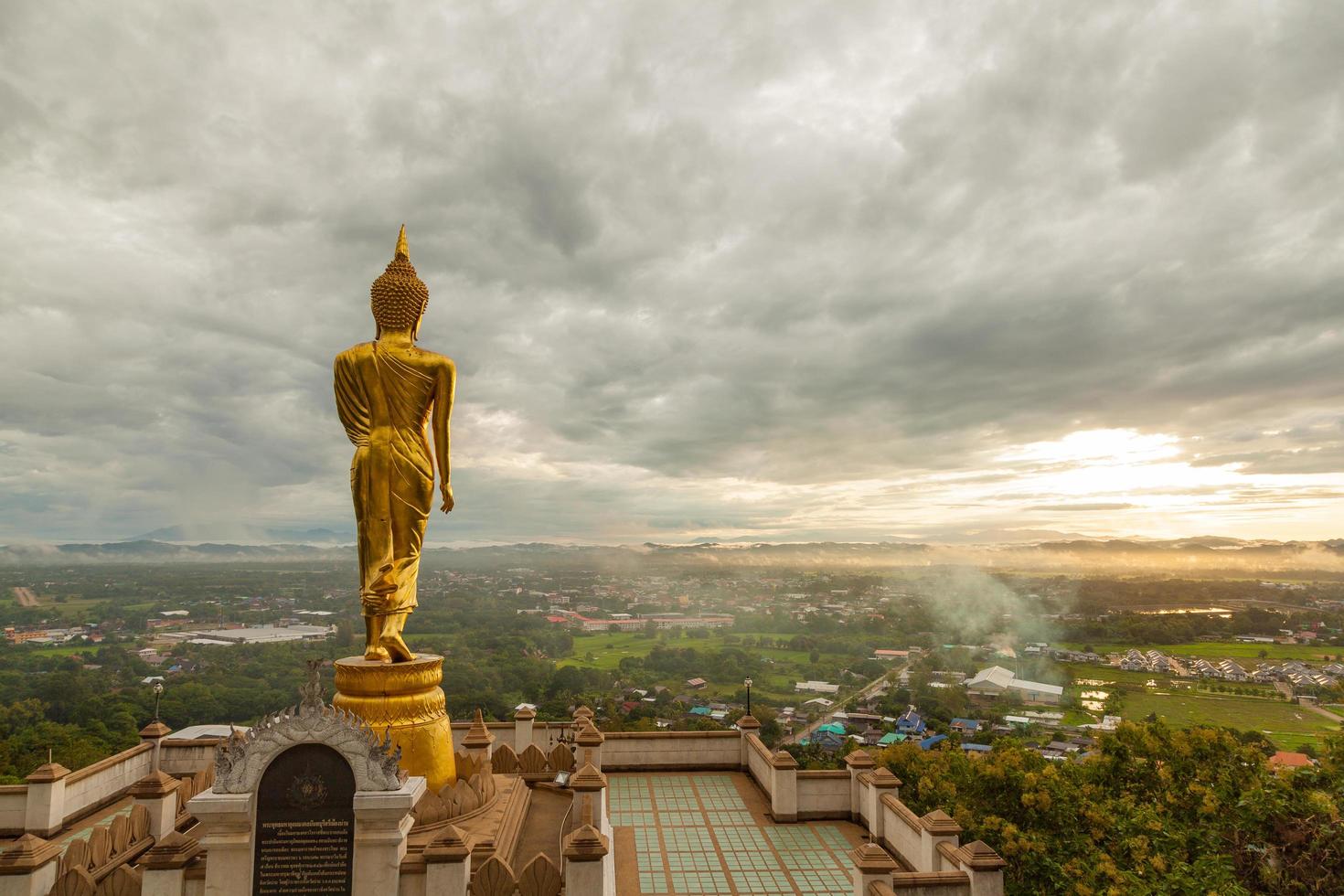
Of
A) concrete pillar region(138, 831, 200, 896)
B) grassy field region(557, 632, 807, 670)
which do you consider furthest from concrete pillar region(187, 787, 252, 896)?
grassy field region(557, 632, 807, 670)

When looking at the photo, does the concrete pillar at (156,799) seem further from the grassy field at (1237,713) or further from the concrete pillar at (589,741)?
the grassy field at (1237,713)

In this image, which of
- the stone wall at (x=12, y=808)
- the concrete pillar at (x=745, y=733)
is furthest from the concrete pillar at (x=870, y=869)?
the stone wall at (x=12, y=808)

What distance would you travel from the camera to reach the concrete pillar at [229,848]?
26.3ft

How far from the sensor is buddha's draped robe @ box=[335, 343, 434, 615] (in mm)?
13234

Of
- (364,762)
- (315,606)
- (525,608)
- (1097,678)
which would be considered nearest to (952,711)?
(1097,678)

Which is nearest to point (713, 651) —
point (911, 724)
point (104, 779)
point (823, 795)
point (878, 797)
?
point (911, 724)

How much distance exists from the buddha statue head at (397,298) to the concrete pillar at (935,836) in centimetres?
1229

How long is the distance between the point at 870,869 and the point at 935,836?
5.56ft

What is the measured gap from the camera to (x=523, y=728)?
707 inches

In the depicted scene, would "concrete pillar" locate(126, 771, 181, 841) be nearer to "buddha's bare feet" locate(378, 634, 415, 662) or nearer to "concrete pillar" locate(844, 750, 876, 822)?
"buddha's bare feet" locate(378, 634, 415, 662)

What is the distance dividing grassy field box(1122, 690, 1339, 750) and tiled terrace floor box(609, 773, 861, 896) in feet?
74.9

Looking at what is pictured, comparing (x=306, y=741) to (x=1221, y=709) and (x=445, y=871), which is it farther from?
(x=1221, y=709)

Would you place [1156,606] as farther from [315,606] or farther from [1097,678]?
[315,606]

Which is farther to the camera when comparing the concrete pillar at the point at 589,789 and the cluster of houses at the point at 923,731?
the cluster of houses at the point at 923,731
